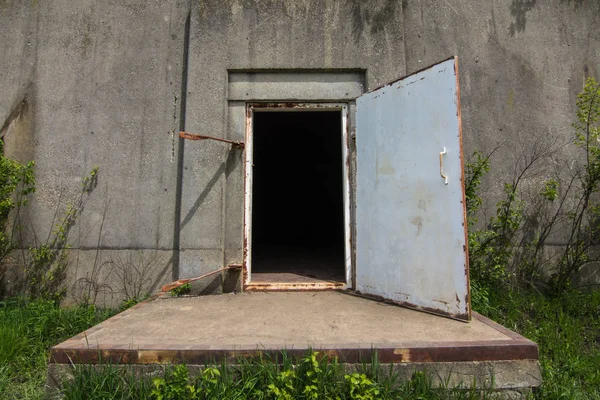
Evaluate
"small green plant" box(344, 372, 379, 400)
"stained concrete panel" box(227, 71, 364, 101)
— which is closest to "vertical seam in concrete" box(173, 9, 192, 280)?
"stained concrete panel" box(227, 71, 364, 101)

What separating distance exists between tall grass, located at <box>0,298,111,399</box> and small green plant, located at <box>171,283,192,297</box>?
81 centimetres

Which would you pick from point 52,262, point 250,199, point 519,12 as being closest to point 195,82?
point 250,199

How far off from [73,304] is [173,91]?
2.80 meters

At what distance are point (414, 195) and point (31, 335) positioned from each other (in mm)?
3962

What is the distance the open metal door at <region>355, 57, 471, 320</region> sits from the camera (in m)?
3.15

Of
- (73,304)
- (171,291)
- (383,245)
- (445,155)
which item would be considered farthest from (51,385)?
(445,155)

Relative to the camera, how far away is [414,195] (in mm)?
3455

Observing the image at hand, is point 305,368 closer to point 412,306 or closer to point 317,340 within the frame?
point 317,340

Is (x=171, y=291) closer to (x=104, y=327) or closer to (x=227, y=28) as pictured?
(x=104, y=327)

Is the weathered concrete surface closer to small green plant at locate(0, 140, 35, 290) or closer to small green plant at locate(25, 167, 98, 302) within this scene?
small green plant at locate(25, 167, 98, 302)

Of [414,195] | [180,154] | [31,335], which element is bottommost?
[31,335]

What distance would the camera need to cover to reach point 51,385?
2.40 metres

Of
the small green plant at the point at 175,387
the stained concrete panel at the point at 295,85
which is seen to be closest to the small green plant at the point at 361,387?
the small green plant at the point at 175,387

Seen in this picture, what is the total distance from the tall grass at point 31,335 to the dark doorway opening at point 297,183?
4.48 metres
